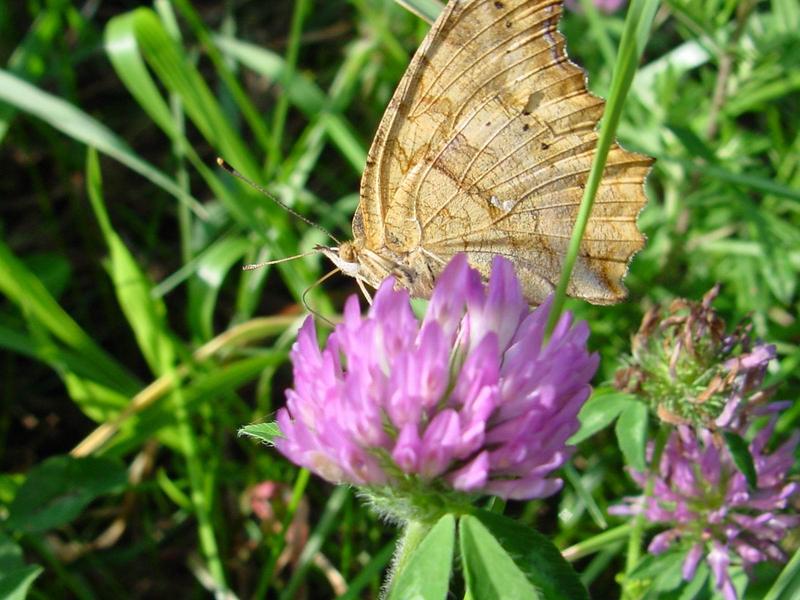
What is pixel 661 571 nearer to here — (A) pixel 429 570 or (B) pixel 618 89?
(A) pixel 429 570

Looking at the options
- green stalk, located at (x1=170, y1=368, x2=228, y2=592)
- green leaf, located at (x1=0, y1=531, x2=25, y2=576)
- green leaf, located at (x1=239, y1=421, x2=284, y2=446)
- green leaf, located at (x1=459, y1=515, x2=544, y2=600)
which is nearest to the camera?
green leaf, located at (x1=459, y1=515, x2=544, y2=600)

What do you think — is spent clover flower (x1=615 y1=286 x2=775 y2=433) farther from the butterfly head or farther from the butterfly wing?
the butterfly head

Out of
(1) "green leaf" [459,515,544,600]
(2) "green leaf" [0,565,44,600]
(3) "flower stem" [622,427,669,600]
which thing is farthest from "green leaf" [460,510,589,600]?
(2) "green leaf" [0,565,44,600]

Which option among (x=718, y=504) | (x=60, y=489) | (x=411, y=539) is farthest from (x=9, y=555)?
(x=718, y=504)

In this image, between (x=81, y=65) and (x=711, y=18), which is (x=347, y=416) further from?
(x=81, y=65)

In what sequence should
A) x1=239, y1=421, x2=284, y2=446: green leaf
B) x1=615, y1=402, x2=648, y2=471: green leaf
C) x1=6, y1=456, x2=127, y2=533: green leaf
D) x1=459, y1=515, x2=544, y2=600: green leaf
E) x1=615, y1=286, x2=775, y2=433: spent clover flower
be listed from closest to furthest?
x1=459, y1=515, x2=544, y2=600: green leaf → x1=239, y1=421, x2=284, y2=446: green leaf → x1=615, y1=402, x2=648, y2=471: green leaf → x1=615, y1=286, x2=775, y2=433: spent clover flower → x1=6, y1=456, x2=127, y2=533: green leaf

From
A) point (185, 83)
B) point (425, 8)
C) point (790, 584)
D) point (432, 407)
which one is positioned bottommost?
point (790, 584)
